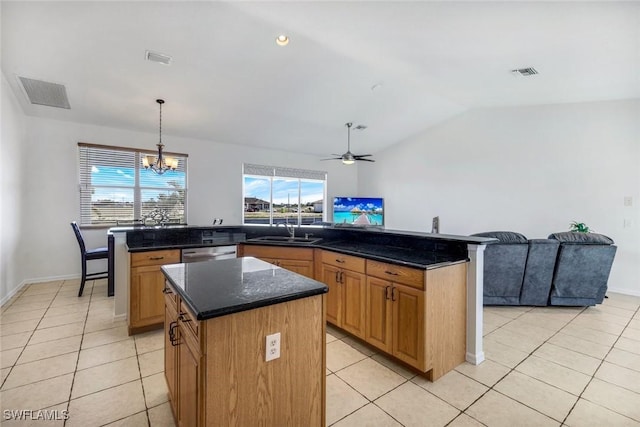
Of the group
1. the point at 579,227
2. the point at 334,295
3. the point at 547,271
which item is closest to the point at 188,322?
the point at 334,295

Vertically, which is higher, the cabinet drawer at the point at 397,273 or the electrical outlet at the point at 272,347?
the cabinet drawer at the point at 397,273

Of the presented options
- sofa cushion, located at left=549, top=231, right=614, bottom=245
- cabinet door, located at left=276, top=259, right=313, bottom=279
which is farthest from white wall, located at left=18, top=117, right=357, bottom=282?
sofa cushion, located at left=549, top=231, right=614, bottom=245

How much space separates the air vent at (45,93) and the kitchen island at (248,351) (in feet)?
13.2

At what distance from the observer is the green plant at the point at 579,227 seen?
4.54 metres

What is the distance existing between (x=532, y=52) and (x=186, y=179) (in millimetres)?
5908

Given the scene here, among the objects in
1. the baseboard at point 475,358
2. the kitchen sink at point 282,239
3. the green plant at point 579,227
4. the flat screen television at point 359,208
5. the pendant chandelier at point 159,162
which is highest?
the pendant chandelier at point 159,162

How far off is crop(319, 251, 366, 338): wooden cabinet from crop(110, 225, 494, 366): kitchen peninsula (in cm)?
2

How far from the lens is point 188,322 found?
1.28 meters

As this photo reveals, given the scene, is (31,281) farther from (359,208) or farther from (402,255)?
(359,208)

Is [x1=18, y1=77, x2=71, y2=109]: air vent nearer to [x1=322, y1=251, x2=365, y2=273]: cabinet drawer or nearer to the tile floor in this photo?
the tile floor

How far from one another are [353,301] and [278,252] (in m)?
1.06

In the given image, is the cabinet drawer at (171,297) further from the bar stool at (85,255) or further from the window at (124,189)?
the window at (124,189)

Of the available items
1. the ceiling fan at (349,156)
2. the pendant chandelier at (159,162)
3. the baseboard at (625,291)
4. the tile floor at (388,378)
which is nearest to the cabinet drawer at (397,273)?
the tile floor at (388,378)

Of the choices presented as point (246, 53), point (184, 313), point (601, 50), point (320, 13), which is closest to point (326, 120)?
point (246, 53)
